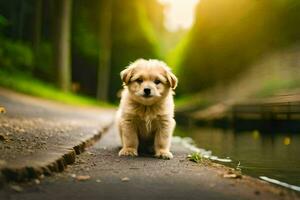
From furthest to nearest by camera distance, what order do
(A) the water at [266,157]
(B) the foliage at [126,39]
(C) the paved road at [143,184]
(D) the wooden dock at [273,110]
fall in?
1. (B) the foliage at [126,39]
2. (D) the wooden dock at [273,110]
3. (A) the water at [266,157]
4. (C) the paved road at [143,184]

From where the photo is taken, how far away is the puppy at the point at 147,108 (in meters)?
7.30

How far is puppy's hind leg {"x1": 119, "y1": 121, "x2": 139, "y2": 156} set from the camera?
752 cm

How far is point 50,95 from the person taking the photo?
27.2m

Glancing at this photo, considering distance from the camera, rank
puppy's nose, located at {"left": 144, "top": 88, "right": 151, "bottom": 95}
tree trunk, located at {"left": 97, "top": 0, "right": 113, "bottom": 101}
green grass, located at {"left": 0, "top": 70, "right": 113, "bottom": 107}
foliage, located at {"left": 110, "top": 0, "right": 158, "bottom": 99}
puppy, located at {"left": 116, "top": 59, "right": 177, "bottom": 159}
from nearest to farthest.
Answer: puppy's nose, located at {"left": 144, "top": 88, "right": 151, "bottom": 95} → puppy, located at {"left": 116, "top": 59, "right": 177, "bottom": 159} → green grass, located at {"left": 0, "top": 70, "right": 113, "bottom": 107} → tree trunk, located at {"left": 97, "top": 0, "right": 113, "bottom": 101} → foliage, located at {"left": 110, "top": 0, "right": 158, "bottom": 99}

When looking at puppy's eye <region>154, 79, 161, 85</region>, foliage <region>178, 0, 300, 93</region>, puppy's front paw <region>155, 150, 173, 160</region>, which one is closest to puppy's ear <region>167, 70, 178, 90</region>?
puppy's eye <region>154, 79, 161, 85</region>

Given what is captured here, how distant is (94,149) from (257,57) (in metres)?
18.0

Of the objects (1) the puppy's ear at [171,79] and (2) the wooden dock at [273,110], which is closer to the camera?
(1) the puppy's ear at [171,79]

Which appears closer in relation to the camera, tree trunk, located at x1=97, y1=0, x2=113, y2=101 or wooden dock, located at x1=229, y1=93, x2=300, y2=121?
wooden dock, located at x1=229, y1=93, x2=300, y2=121

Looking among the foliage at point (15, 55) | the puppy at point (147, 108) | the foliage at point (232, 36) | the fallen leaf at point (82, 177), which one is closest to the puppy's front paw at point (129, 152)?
the puppy at point (147, 108)

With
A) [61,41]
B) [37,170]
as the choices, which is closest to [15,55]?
[61,41]

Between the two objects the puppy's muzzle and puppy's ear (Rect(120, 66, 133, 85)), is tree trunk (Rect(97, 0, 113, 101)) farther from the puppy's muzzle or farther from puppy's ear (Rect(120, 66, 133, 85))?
the puppy's muzzle

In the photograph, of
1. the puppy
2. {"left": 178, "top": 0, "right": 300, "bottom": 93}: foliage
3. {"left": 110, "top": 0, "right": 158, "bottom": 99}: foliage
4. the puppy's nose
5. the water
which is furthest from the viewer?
{"left": 110, "top": 0, "right": 158, "bottom": 99}: foliage

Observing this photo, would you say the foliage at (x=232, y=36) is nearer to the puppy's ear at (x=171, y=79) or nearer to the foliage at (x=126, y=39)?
the foliage at (x=126, y=39)

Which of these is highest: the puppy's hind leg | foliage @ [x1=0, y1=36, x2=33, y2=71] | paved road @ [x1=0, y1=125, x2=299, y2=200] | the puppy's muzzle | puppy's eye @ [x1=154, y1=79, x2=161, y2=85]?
foliage @ [x1=0, y1=36, x2=33, y2=71]
